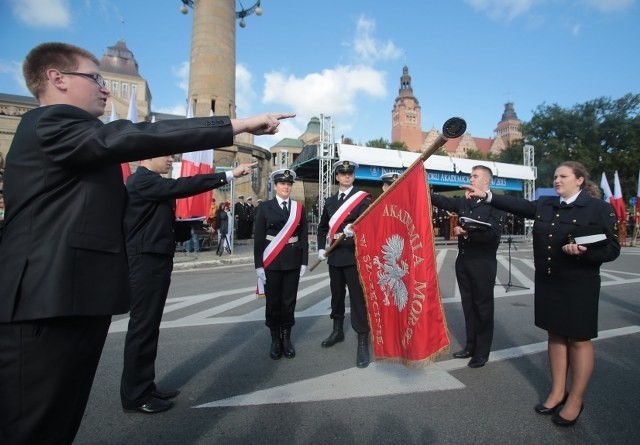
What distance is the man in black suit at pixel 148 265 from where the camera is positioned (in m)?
3.13

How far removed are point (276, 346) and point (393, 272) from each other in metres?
1.92

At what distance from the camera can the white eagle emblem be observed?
3.12 m

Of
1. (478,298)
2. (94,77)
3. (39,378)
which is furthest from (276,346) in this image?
(94,77)

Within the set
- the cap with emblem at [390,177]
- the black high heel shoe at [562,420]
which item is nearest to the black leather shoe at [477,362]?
the black high heel shoe at [562,420]

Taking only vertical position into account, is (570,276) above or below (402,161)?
below

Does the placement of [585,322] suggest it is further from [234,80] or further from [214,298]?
[234,80]

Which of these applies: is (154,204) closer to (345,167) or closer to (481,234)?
(345,167)

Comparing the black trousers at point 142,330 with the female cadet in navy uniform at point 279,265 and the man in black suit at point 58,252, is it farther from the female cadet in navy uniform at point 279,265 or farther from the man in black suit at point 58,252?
the man in black suit at point 58,252

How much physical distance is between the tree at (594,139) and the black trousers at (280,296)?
45987mm

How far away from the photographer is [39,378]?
145cm

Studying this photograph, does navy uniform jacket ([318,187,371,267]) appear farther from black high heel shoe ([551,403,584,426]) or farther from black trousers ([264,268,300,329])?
black high heel shoe ([551,403,584,426])

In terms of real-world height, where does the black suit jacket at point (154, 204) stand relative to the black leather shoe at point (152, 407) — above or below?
above

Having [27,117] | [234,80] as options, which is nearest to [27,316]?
[27,117]

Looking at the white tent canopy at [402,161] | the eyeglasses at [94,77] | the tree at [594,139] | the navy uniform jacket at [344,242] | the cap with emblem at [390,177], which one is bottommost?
the navy uniform jacket at [344,242]
